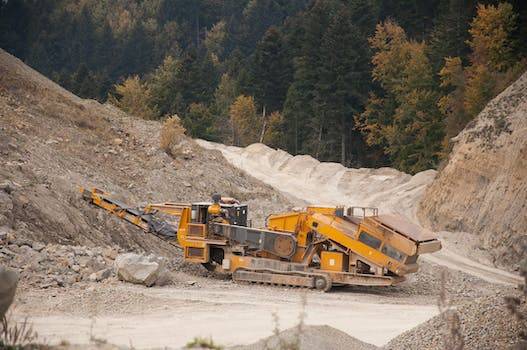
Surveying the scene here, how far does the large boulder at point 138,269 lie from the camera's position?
20.4 m

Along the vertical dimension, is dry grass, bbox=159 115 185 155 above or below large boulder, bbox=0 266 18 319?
above

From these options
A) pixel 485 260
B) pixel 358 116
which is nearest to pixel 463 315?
pixel 485 260

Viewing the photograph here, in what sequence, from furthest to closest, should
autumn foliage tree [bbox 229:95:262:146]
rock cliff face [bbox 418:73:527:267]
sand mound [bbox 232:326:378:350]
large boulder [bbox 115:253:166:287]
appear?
autumn foliage tree [bbox 229:95:262:146], rock cliff face [bbox 418:73:527:267], large boulder [bbox 115:253:166:287], sand mound [bbox 232:326:378:350]

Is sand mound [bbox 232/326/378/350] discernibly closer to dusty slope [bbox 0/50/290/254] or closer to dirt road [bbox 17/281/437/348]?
dirt road [bbox 17/281/437/348]

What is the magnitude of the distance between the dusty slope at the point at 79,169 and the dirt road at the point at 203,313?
4167 mm

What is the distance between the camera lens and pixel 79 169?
2894cm

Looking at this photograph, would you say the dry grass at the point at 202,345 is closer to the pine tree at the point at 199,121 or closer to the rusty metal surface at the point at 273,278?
the rusty metal surface at the point at 273,278

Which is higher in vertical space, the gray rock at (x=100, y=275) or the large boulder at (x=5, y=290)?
the large boulder at (x=5, y=290)

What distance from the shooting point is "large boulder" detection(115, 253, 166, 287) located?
2038 centimetres

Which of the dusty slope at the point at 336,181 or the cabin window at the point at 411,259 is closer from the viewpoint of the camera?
the cabin window at the point at 411,259

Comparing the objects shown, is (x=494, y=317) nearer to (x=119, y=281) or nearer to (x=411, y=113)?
(x=119, y=281)

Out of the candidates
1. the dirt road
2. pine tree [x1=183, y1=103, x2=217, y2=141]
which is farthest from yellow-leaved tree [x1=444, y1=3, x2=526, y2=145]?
pine tree [x1=183, y1=103, x2=217, y2=141]

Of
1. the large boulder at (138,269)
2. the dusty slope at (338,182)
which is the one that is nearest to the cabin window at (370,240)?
the large boulder at (138,269)

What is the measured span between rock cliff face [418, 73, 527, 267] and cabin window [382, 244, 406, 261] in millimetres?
9552
